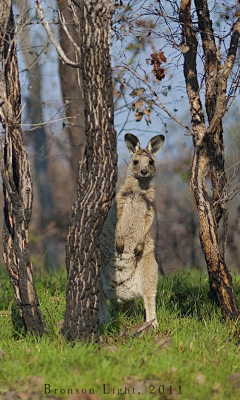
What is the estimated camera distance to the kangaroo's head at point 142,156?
6.66 m

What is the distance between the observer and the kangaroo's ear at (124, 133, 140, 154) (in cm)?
682

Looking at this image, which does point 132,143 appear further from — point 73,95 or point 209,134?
point 73,95

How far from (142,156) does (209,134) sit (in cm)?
119

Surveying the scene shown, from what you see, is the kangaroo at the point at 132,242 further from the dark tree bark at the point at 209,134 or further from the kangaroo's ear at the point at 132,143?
the dark tree bark at the point at 209,134

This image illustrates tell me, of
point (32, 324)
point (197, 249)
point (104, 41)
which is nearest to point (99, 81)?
point (104, 41)

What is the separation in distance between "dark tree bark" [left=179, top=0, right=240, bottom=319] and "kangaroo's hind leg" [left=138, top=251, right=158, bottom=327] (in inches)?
32.0

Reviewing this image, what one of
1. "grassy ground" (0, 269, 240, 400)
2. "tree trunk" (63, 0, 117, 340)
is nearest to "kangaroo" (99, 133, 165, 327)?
"grassy ground" (0, 269, 240, 400)

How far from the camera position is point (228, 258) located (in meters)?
13.4

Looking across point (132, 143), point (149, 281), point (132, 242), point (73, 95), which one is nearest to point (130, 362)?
point (149, 281)

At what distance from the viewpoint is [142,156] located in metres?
6.73

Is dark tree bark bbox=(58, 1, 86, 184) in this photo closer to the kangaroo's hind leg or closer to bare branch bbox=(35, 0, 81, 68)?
the kangaroo's hind leg

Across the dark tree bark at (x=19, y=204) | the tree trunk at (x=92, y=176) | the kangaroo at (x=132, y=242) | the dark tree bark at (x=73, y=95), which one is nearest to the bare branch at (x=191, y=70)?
the kangaroo at (x=132, y=242)

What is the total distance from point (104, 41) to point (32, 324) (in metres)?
3.24

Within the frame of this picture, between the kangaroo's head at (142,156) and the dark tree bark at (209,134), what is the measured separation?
792mm
